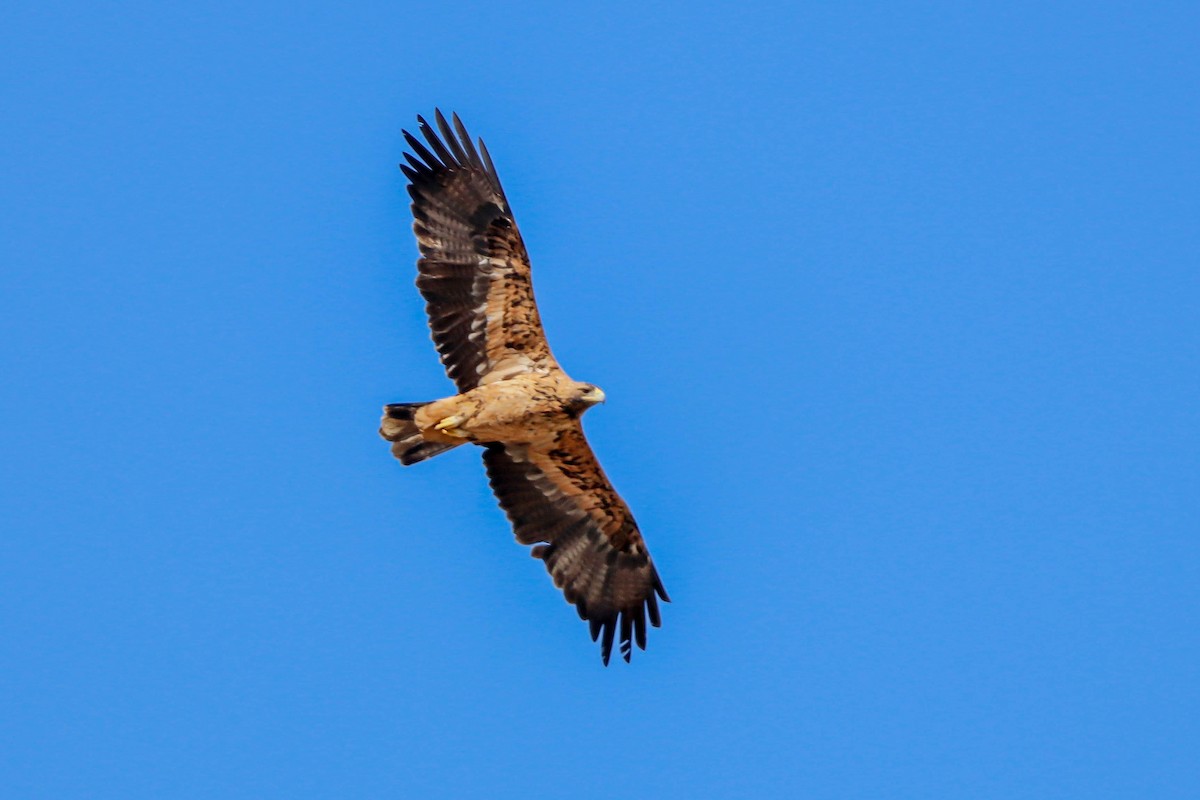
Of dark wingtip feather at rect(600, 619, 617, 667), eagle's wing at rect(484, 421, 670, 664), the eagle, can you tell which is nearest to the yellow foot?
the eagle

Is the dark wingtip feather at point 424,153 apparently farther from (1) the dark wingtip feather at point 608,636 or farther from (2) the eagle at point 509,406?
(1) the dark wingtip feather at point 608,636

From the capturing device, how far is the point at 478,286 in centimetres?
1662

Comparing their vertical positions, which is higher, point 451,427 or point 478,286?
point 478,286

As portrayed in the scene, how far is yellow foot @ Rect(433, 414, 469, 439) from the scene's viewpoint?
637 inches

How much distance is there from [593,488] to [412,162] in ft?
12.0

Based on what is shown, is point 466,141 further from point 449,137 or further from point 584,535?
point 584,535

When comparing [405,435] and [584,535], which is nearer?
[405,435]

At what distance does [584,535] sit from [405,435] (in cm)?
232

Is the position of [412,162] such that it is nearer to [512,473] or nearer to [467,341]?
[467,341]

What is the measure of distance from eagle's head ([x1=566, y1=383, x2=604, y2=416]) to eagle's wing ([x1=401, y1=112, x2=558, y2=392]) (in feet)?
1.67

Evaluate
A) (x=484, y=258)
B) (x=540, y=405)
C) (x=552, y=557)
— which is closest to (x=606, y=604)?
(x=552, y=557)

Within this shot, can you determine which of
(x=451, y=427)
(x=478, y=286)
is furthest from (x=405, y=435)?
(x=478, y=286)

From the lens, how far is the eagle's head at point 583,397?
16.1 meters

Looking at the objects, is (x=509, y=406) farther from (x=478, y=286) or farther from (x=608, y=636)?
(x=608, y=636)
